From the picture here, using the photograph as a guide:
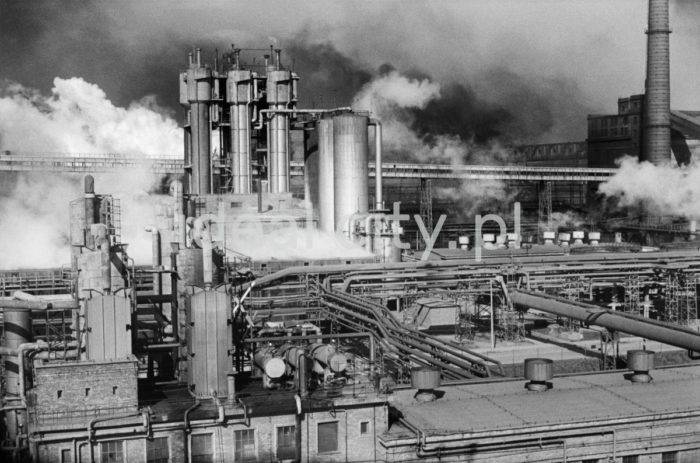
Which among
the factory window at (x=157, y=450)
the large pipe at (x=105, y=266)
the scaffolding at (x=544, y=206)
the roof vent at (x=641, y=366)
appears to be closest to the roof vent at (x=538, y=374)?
the roof vent at (x=641, y=366)

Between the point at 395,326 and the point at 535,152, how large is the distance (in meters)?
73.2

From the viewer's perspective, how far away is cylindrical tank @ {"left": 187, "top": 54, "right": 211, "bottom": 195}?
58281mm

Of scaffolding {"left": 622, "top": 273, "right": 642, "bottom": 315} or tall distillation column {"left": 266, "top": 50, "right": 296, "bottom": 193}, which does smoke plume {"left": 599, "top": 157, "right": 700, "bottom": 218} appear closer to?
scaffolding {"left": 622, "top": 273, "right": 642, "bottom": 315}

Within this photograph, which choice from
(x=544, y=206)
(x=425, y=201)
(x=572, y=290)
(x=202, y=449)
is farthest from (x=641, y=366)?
(x=544, y=206)

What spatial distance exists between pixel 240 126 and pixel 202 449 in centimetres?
3991

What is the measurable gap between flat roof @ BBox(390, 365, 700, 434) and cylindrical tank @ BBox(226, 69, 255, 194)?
3550 centimetres

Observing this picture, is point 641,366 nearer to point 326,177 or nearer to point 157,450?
point 157,450

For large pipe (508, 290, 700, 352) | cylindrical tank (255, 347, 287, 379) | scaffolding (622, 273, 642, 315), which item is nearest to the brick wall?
cylindrical tank (255, 347, 287, 379)

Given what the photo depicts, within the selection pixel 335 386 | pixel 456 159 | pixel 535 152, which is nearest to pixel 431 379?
pixel 335 386

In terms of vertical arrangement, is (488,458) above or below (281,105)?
below

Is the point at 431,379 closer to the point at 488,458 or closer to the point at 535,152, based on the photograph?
the point at 488,458

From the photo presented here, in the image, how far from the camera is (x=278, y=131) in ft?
191

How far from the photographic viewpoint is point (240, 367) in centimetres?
2731

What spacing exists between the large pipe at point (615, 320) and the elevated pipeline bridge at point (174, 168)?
31388 millimetres
